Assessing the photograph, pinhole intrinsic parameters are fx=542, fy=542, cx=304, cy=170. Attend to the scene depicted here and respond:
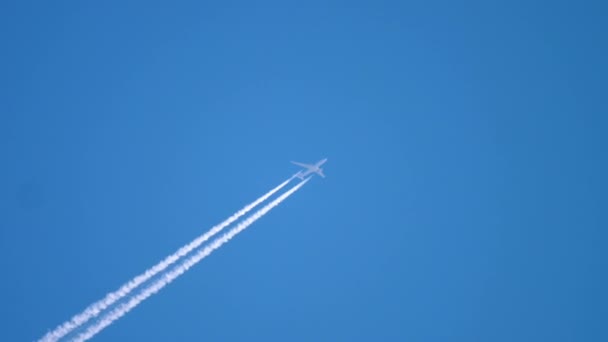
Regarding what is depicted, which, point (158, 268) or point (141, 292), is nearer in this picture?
point (141, 292)

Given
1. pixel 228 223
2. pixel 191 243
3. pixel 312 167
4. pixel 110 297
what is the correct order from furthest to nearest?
pixel 312 167
pixel 228 223
pixel 191 243
pixel 110 297

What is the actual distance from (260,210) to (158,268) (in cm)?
1098

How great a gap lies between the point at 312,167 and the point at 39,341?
1236 inches

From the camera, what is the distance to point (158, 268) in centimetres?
3572

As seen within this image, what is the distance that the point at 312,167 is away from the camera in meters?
54.9

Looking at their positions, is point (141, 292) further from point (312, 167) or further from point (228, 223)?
point (312, 167)

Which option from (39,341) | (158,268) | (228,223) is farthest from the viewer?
(228,223)

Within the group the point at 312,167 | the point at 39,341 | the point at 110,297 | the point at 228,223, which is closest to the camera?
the point at 39,341

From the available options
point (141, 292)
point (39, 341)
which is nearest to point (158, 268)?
point (141, 292)

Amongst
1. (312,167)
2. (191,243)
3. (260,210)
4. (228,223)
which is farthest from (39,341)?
(312,167)

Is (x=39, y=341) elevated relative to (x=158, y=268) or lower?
lower

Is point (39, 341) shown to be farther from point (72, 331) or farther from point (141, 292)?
point (141, 292)

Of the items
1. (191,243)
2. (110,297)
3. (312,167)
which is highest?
(312,167)

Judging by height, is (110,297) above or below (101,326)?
above
